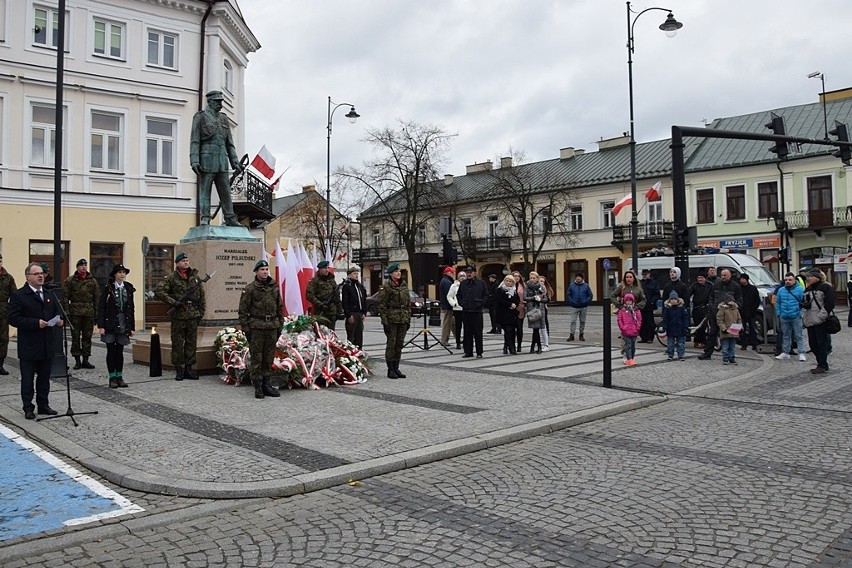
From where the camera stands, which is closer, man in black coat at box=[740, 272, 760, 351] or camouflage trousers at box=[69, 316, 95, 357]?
camouflage trousers at box=[69, 316, 95, 357]

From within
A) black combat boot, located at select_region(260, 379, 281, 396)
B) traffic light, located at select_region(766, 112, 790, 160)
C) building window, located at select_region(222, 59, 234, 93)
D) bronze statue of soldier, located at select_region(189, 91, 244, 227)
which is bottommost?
black combat boot, located at select_region(260, 379, 281, 396)

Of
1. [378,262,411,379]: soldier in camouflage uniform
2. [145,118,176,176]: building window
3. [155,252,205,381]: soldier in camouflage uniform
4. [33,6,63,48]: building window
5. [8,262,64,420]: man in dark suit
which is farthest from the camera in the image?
[145,118,176,176]: building window

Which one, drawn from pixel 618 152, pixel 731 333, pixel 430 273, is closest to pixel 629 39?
pixel 430 273

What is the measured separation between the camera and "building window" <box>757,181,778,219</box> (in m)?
39.6

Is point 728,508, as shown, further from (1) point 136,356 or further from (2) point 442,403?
(1) point 136,356

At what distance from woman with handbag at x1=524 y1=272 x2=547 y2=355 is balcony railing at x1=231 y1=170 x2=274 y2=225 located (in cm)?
1240

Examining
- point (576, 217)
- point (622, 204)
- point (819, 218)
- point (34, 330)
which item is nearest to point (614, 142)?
point (576, 217)

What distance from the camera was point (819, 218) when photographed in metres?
37.4

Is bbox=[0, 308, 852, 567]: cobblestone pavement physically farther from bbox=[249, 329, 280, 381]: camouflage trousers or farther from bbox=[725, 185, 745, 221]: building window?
bbox=[725, 185, 745, 221]: building window

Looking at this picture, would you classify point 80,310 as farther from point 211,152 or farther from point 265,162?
point 265,162

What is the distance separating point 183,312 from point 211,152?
3.39m

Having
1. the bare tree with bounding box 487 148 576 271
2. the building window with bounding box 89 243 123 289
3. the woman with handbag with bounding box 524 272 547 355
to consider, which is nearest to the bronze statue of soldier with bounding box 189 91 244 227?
the woman with handbag with bounding box 524 272 547 355

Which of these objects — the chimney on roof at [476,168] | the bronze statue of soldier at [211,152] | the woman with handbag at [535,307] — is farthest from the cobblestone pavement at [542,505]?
the chimney on roof at [476,168]

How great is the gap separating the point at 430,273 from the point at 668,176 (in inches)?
1205
